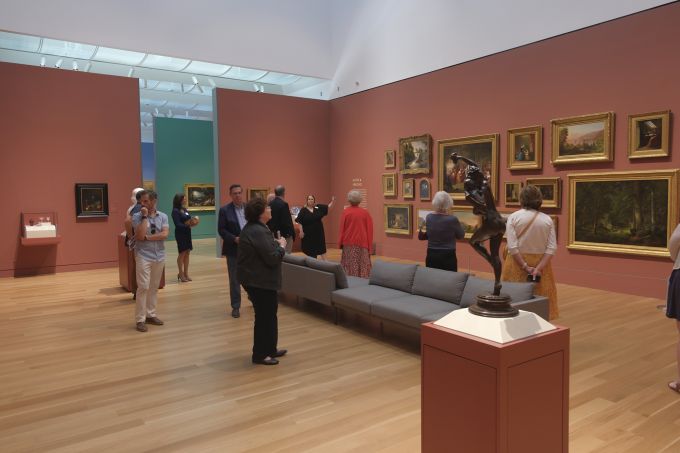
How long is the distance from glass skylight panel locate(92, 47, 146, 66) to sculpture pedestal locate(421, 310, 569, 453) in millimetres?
14828

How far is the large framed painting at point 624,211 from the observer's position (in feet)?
30.7

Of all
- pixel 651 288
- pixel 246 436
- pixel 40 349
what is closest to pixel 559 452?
pixel 246 436

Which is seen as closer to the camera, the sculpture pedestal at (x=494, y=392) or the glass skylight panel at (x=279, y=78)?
the sculpture pedestal at (x=494, y=392)

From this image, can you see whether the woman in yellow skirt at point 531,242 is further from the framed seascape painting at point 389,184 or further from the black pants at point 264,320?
the framed seascape painting at point 389,184

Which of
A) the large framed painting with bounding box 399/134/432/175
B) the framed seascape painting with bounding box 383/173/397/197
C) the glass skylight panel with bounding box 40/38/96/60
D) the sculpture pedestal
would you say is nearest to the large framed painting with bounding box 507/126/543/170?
the large framed painting with bounding box 399/134/432/175

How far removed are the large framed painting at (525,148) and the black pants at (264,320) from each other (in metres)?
8.00

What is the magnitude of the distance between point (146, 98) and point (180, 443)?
20.6 meters

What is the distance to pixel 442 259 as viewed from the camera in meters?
7.34

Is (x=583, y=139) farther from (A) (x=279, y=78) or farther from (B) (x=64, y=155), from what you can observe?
(B) (x=64, y=155)

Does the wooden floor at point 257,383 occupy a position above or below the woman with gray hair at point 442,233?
below

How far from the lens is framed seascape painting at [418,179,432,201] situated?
1450 centimetres

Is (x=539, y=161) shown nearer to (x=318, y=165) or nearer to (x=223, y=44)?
(x=318, y=165)

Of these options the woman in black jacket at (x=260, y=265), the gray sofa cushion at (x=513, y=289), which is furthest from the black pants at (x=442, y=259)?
the woman in black jacket at (x=260, y=265)

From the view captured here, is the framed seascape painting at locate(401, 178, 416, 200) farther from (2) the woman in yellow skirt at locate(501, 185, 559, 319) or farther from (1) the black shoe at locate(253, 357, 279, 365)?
(1) the black shoe at locate(253, 357, 279, 365)
